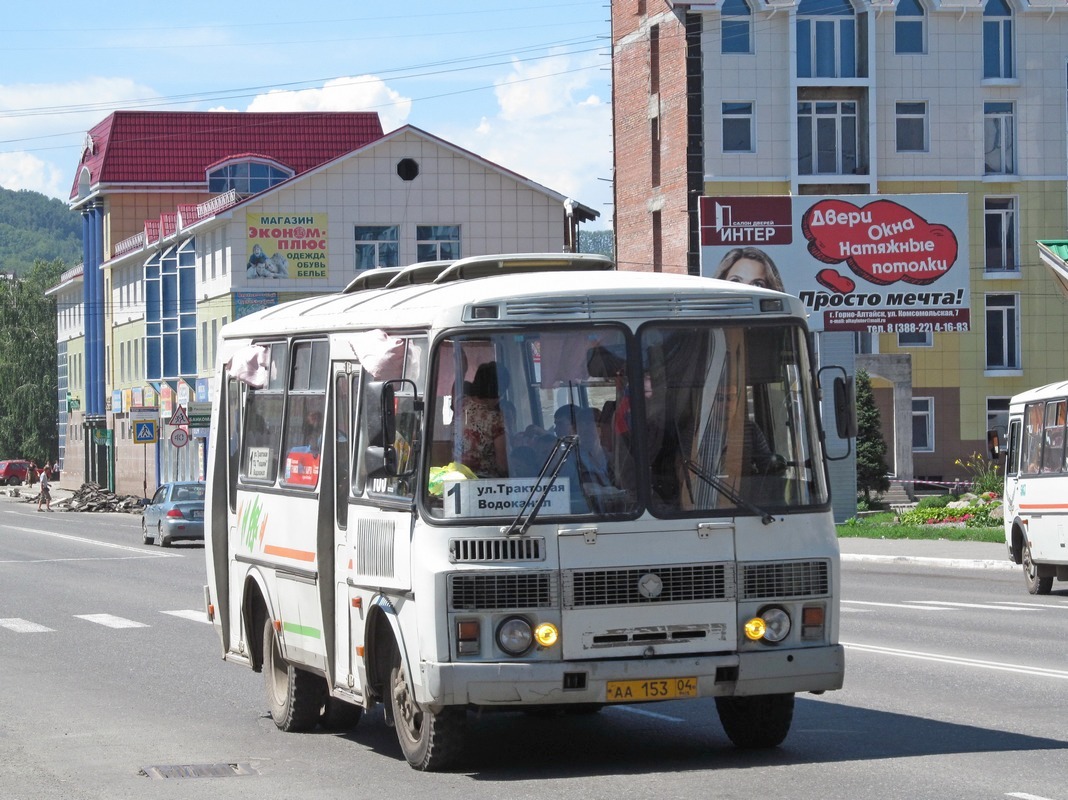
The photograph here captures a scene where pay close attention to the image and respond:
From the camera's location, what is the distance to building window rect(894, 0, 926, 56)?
60.7 meters

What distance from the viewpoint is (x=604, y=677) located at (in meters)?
9.48

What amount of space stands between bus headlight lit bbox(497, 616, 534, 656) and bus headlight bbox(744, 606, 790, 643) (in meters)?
1.14

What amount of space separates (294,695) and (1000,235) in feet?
174

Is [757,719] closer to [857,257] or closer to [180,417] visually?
[857,257]

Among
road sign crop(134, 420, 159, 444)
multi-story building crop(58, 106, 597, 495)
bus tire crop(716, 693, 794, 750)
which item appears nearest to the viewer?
bus tire crop(716, 693, 794, 750)

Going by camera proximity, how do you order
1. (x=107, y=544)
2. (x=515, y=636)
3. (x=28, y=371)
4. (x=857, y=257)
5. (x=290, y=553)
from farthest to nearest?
(x=28, y=371), (x=107, y=544), (x=857, y=257), (x=290, y=553), (x=515, y=636)

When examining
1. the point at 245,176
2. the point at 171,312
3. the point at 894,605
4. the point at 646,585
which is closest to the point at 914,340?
the point at 171,312

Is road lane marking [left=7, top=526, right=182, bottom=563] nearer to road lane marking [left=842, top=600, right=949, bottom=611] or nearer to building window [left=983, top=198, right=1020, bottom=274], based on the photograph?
road lane marking [left=842, top=600, right=949, bottom=611]

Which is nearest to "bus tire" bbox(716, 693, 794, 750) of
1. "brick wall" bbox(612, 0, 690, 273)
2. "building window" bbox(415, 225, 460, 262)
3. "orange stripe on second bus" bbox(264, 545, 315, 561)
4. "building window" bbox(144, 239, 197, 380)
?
"orange stripe on second bus" bbox(264, 545, 315, 561)

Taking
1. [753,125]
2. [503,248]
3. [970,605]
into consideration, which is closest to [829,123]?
[753,125]

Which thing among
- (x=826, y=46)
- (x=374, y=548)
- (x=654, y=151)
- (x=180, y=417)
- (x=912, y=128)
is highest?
(x=826, y=46)

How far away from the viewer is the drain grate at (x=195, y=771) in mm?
10250

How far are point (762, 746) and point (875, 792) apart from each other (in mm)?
1645

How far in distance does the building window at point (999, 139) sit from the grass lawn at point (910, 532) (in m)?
24.4
